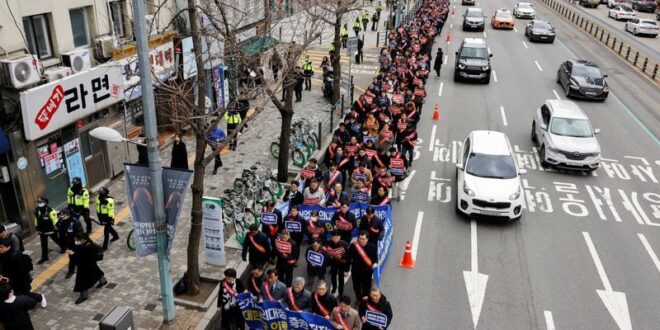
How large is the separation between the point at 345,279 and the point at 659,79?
2762 centimetres

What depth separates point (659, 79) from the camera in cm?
3159

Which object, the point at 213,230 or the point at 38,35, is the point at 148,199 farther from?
the point at 38,35

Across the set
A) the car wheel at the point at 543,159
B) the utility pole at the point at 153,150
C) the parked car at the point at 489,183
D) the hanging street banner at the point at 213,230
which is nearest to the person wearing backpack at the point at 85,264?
the utility pole at the point at 153,150

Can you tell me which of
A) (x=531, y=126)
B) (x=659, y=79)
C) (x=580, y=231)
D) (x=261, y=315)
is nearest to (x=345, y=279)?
(x=261, y=315)

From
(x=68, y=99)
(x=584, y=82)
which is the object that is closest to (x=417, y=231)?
(x=68, y=99)

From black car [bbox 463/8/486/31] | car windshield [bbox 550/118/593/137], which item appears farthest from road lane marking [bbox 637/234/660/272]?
black car [bbox 463/8/486/31]

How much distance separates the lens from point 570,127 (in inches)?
734

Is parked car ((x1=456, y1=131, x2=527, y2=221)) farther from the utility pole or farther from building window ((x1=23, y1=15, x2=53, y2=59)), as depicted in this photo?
building window ((x1=23, y1=15, x2=53, y2=59))

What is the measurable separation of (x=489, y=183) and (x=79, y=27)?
11721 mm

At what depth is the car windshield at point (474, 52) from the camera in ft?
97.9

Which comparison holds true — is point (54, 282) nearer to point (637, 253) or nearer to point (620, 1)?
point (637, 253)

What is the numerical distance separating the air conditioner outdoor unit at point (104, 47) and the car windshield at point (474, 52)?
65.6 feet

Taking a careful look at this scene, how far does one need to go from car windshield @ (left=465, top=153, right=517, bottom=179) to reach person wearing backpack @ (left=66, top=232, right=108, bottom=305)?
31.7ft

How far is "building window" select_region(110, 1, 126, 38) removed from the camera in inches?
638
